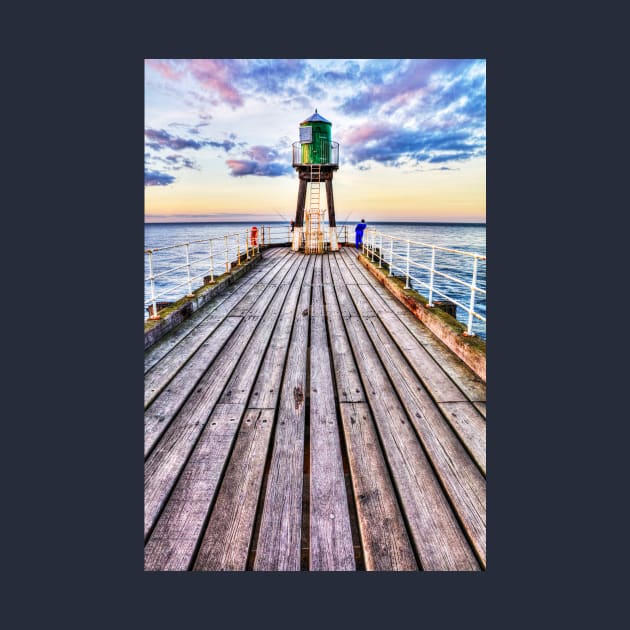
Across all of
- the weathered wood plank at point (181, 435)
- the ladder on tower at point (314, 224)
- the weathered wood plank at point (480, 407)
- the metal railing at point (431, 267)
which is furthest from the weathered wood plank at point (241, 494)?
the ladder on tower at point (314, 224)

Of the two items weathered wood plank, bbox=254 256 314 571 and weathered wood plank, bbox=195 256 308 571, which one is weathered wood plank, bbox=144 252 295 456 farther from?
weathered wood plank, bbox=254 256 314 571

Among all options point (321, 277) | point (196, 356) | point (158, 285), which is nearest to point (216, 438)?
point (196, 356)

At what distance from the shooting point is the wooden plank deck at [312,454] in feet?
4.77

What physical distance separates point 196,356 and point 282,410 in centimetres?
130

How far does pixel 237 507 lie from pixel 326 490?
422 millimetres

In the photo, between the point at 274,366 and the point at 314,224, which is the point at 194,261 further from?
the point at 314,224

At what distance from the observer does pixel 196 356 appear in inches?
133

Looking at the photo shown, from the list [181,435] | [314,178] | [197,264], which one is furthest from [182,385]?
[197,264]

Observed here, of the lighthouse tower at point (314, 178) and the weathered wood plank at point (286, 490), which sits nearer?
the weathered wood plank at point (286, 490)

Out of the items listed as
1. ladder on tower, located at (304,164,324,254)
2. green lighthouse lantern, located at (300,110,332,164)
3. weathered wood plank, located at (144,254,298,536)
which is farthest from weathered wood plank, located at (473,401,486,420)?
green lighthouse lantern, located at (300,110,332,164)

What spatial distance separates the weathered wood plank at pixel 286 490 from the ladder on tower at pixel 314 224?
10.9m

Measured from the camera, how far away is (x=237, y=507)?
64.6 inches

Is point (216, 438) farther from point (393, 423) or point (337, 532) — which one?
point (393, 423)

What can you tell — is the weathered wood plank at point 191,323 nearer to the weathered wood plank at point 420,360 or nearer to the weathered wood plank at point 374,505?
the weathered wood plank at point 374,505
